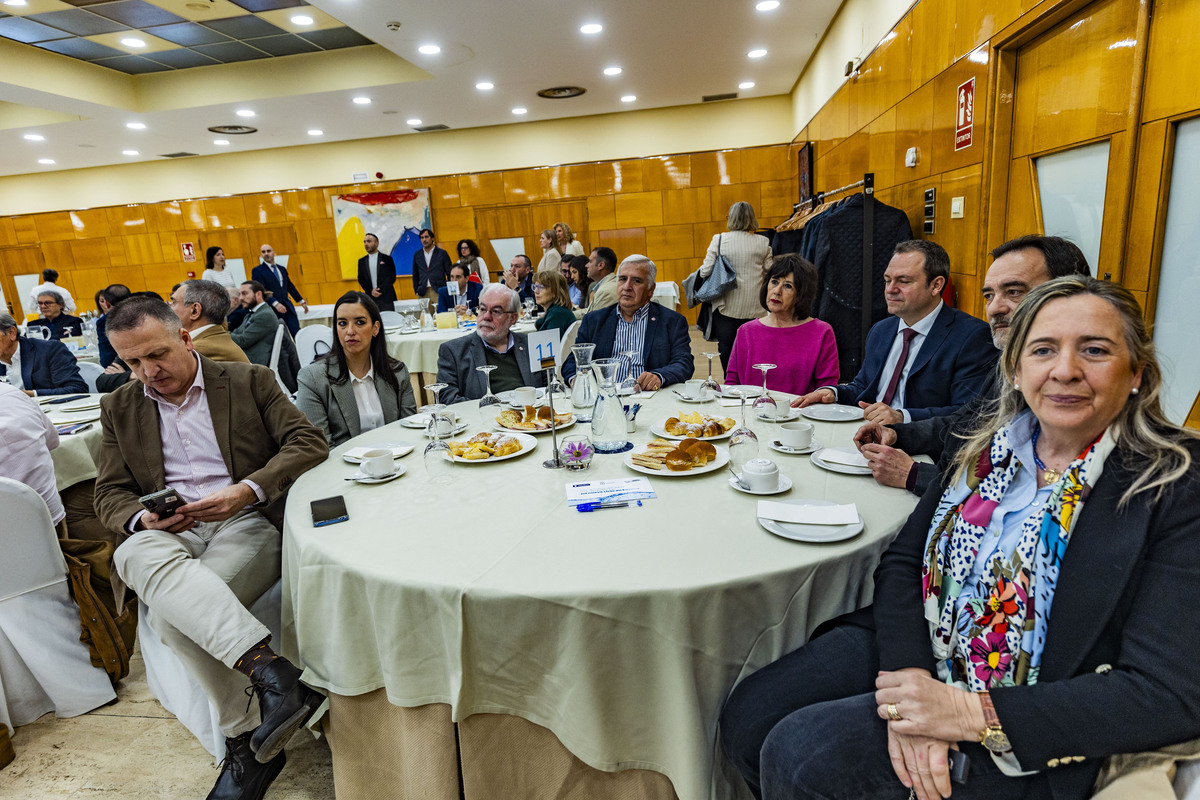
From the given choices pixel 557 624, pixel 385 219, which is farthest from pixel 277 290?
pixel 557 624

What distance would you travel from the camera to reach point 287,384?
497cm

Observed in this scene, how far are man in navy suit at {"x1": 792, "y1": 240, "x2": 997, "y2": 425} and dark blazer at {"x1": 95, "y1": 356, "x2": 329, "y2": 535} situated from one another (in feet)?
6.55

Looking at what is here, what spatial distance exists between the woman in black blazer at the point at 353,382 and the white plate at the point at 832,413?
6.05 ft

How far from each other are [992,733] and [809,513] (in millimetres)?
570

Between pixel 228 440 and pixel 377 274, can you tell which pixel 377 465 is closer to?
pixel 228 440

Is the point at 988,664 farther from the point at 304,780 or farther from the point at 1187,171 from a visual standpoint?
the point at 1187,171

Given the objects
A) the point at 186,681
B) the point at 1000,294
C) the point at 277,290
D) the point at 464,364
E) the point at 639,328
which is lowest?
the point at 186,681

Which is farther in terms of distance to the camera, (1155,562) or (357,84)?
(357,84)

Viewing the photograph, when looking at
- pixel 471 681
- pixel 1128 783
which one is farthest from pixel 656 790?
pixel 1128 783

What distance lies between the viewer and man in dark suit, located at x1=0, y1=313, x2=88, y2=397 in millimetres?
4020

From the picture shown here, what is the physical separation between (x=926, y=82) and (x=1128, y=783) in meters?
4.62

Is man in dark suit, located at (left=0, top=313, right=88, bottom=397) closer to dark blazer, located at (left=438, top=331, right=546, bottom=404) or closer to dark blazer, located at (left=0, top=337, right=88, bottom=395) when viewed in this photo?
dark blazer, located at (left=0, top=337, right=88, bottom=395)

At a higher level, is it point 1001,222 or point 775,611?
point 1001,222

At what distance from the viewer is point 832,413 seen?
2426 millimetres
